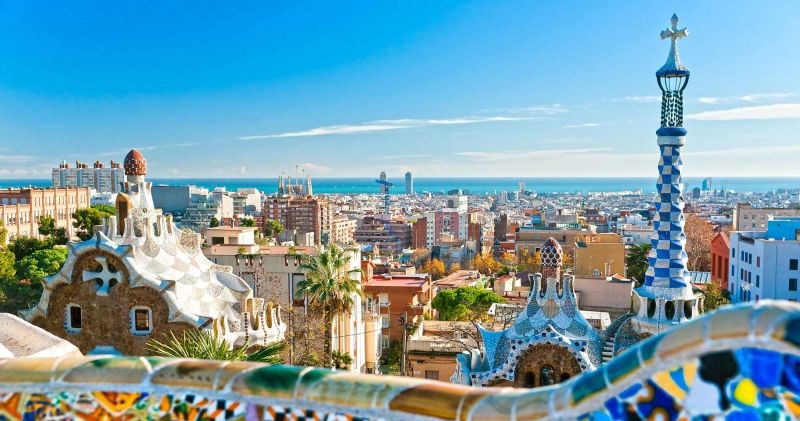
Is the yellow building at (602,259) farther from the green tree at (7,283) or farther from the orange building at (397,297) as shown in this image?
the green tree at (7,283)

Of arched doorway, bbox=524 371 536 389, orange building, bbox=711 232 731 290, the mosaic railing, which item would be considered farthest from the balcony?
orange building, bbox=711 232 731 290

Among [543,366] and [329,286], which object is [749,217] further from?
[543,366]

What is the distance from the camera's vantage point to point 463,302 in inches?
1442

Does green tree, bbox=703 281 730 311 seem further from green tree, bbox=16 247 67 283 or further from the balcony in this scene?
green tree, bbox=16 247 67 283

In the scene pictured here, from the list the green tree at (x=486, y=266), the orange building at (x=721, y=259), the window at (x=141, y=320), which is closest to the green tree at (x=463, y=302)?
the orange building at (x=721, y=259)

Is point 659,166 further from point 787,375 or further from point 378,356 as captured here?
point 378,356

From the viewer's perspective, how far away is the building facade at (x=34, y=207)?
6325 centimetres

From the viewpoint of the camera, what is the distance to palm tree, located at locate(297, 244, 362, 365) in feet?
69.8

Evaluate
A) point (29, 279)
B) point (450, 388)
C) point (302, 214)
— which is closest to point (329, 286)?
point (450, 388)

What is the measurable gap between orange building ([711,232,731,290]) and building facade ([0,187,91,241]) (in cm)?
4744

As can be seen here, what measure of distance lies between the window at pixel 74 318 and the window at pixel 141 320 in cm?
140

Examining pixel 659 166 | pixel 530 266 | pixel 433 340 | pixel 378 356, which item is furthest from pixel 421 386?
pixel 530 266

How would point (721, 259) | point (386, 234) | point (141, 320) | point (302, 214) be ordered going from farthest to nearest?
point (386, 234) → point (302, 214) → point (721, 259) → point (141, 320)

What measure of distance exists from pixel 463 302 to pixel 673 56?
22.1 meters
